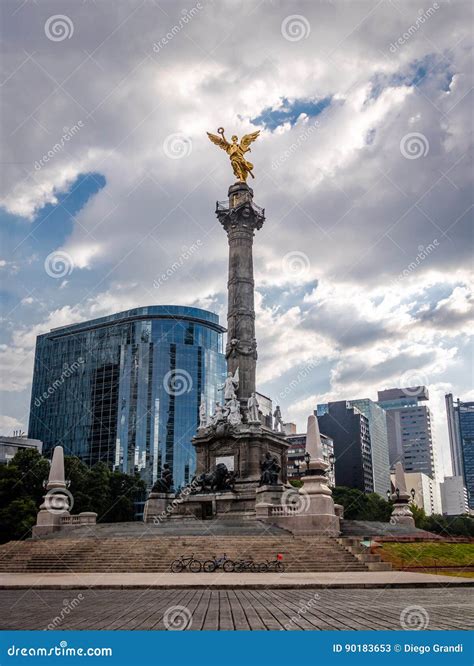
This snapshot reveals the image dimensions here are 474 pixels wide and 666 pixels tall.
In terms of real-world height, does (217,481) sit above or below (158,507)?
above

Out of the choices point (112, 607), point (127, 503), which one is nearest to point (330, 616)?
point (112, 607)

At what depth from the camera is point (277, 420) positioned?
42.3 metres

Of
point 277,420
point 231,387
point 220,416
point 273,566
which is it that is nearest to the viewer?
point 273,566

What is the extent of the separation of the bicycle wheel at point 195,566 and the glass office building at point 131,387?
268ft

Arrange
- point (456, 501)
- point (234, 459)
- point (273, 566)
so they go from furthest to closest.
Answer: point (456, 501)
point (234, 459)
point (273, 566)

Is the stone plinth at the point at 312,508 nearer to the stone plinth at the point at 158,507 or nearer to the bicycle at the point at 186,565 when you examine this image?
the bicycle at the point at 186,565

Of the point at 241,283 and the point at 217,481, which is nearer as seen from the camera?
the point at 217,481

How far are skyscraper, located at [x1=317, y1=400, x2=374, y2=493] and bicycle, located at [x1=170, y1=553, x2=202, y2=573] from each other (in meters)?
113

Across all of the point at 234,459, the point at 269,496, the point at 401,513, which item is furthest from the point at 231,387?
the point at 401,513

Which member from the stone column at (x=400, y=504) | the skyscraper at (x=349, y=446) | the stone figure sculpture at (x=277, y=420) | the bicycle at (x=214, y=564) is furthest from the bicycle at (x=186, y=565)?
the skyscraper at (x=349, y=446)

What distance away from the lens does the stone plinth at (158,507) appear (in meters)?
37.0

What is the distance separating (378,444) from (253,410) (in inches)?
5203

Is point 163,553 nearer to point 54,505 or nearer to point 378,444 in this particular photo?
point 54,505

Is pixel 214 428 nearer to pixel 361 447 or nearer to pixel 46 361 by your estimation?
pixel 46 361
